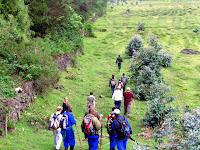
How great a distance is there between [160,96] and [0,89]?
929 cm

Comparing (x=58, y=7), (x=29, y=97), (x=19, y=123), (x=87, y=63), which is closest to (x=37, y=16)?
(x=58, y=7)

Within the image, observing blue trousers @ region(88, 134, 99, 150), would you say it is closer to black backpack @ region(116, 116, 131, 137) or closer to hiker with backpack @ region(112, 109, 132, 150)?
hiker with backpack @ region(112, 109, 132, 150)

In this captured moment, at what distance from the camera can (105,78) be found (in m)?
25.3

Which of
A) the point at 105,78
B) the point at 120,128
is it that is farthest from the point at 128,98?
the point at 105,78

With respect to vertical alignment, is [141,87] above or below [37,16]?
below

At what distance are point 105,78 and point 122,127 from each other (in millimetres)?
16574

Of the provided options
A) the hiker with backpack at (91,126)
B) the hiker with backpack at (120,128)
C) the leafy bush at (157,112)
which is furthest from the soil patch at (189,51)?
the hiker with backpack at (91,126)

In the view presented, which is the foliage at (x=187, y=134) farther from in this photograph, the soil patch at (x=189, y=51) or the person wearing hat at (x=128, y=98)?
the soil patch at (x=189, y=51)

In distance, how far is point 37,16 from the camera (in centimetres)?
2433

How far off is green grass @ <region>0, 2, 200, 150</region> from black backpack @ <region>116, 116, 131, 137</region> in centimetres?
→ 239

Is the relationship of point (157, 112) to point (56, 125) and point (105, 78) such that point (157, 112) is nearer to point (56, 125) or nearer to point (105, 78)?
point (56, 125)

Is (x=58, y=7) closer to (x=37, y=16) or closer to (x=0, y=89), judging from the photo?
(x=37, y=16)

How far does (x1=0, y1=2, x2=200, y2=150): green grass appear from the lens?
11779 millimetres

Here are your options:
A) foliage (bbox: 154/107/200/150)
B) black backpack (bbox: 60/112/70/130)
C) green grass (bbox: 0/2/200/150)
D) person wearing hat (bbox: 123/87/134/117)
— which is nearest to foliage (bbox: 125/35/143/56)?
green grass (bbox: 0/2/200/150)
